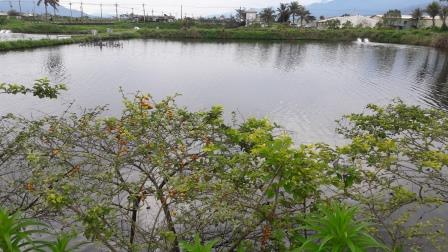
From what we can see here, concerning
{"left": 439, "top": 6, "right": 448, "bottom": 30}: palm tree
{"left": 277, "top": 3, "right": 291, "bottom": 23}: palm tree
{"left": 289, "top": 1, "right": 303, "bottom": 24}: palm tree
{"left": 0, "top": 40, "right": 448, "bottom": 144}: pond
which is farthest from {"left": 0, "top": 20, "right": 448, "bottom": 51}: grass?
{"left": 277, "top": 3, "right": 291, "bottom": 23}: palm tree

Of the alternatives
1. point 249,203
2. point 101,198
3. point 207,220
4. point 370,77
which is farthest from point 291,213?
point 370,77

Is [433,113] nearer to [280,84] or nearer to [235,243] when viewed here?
[235,243]

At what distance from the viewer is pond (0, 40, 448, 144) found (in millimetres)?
21359

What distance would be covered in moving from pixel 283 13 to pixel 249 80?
79530 millimetres

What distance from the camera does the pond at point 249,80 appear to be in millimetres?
21359

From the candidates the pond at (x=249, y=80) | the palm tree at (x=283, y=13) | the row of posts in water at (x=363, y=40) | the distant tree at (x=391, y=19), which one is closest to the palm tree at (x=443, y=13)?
the row of posts in water at (x=363, y=40)

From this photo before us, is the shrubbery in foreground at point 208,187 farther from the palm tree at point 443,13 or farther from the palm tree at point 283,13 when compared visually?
the palm tree at point 283,13

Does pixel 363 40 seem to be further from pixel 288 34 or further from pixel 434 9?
pixel 434 9

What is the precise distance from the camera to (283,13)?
106m

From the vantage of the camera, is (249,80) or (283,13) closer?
(249,80)

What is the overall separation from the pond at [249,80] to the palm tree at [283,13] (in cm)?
5916

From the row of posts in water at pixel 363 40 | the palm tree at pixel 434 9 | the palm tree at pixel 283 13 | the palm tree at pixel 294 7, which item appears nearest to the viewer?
the row of posts in water at pixel 363 40

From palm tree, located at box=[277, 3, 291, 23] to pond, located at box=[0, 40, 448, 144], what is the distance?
5916 cm

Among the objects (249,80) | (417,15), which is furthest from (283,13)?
(249,80)
